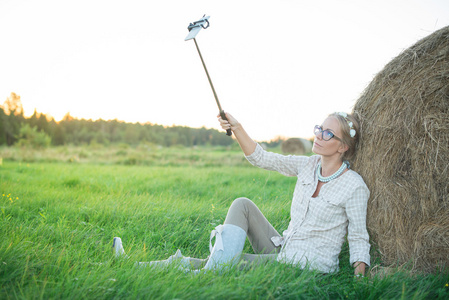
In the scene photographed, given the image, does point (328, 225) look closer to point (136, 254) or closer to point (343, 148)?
point (343, 148)

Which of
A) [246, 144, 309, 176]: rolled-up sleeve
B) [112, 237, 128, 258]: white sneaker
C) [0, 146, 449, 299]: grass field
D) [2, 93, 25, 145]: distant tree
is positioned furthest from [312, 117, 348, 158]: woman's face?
[2, 93, 25, 145]: distant tree

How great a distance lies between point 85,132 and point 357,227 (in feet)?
144

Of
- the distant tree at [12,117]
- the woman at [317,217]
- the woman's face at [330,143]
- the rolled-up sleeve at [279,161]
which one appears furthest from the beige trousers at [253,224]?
the distant tree at [12,117]

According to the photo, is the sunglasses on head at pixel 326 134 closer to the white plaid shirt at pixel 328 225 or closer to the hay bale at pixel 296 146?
the white plaid shirt at pixel 328 225

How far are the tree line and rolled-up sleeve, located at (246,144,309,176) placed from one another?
2284 cm

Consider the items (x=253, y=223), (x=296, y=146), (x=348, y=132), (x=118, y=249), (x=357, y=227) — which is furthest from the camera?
(x=296, y=146)

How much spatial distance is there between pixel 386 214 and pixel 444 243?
395mm

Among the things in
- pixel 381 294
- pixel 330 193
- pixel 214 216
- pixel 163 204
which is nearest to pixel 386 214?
pixel 330 193

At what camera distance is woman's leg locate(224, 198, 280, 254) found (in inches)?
96.6

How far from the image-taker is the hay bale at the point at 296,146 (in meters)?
12.8

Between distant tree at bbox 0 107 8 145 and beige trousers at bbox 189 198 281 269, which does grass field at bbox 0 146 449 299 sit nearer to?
beige trousers at bbox 189 198 281 269

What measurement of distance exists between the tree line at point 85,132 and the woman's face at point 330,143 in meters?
23.1

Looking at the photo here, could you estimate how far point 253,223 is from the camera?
255 centimetres

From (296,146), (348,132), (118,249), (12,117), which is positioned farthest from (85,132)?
(348,132)
